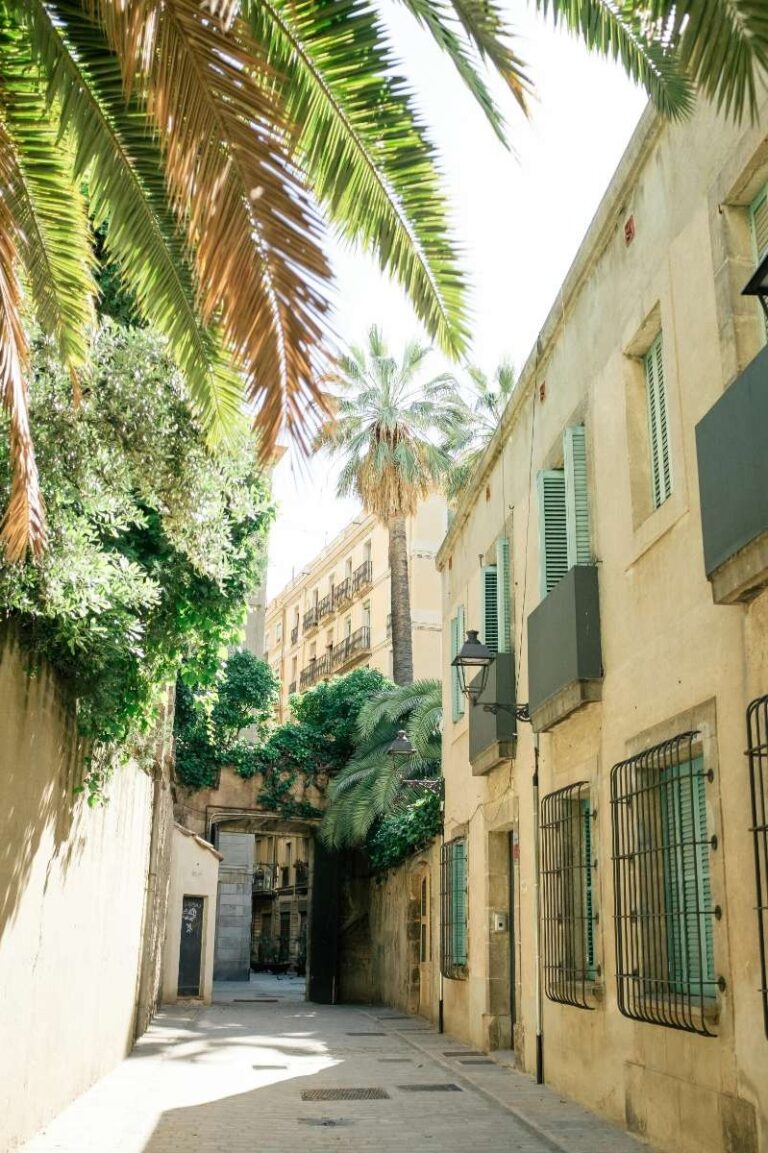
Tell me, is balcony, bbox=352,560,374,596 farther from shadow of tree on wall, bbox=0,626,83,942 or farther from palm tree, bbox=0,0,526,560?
palm tree, bbox=0,0,526,560

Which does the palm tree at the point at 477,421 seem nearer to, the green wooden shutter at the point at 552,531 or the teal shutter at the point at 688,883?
the green wooden shutter at the point at 552,531

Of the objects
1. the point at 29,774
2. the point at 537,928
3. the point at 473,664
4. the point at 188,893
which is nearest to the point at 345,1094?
Answer: the point at 537,928

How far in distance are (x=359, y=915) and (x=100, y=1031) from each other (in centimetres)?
1628

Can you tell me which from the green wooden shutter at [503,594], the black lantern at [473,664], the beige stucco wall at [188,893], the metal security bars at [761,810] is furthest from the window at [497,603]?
the beige stucco wall at [188,893]

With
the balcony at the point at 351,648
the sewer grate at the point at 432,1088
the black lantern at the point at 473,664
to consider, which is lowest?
the sewer grate at the point at 432,1088

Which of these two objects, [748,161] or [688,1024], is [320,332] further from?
[688,1024]

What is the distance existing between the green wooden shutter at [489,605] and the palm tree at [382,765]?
7926mm

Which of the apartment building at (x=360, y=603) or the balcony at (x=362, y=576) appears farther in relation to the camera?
the balcony at (x=362, y=576)

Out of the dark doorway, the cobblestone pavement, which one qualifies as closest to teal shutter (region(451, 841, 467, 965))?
the cobblestone pavement

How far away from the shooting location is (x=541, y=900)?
1125 cm

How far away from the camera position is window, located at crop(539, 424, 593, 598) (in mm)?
10594

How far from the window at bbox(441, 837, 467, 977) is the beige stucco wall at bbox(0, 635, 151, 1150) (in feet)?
18.4

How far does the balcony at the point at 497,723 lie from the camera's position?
12.9 m

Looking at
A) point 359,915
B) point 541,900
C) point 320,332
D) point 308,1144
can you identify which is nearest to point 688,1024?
point 308,1144
